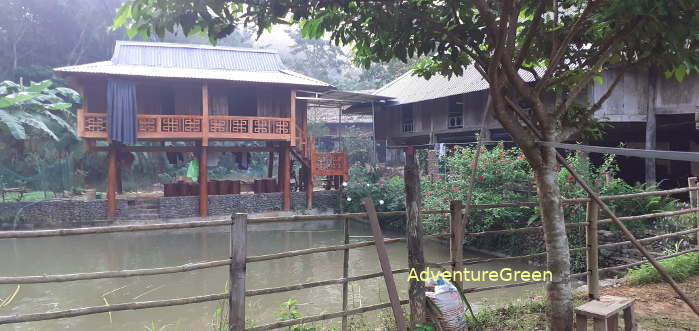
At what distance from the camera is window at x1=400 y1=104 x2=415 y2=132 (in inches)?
695

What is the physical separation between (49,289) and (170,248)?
3.72 m

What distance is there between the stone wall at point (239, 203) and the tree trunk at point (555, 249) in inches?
496

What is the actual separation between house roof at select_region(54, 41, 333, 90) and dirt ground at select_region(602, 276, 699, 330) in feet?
38.5

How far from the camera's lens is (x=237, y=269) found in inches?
122

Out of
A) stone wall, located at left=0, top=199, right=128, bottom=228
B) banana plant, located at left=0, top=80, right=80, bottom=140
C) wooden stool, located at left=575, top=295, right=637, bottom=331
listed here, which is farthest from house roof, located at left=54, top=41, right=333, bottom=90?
wooden stool, located at left=575, top=295, right=637, bottom=331

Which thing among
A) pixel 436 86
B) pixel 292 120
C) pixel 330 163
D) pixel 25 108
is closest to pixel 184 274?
pixel 292 120

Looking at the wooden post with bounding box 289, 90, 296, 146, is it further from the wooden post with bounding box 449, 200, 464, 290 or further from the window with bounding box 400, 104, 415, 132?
the wooden post with bounding box 449, 200, 464, 290

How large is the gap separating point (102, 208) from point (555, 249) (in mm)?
13963

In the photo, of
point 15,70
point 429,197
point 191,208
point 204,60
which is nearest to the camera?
point 429,197

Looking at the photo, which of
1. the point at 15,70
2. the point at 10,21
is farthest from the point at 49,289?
the point at 10,21

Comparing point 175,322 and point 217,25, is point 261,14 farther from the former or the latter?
point 175,322

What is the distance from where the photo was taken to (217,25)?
310 cm

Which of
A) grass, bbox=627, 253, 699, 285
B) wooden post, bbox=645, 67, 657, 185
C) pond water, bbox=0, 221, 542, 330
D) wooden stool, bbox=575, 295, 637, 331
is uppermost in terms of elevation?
wooden post, bbox=645, 67, 657, 185

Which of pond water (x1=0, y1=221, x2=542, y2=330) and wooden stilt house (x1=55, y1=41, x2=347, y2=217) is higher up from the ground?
wooden stilt house (x1=55, y1=41, x2=347, y2=217)
